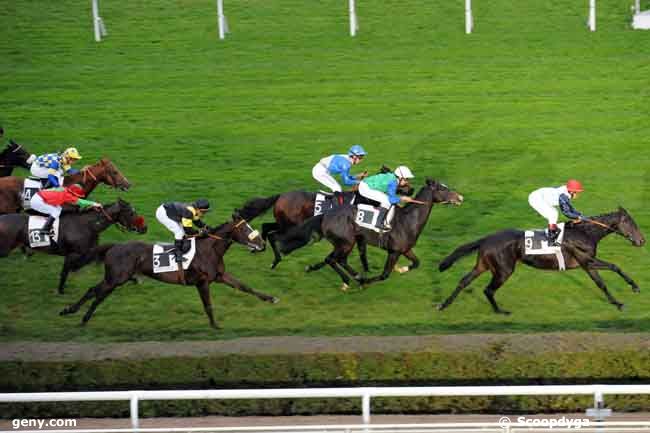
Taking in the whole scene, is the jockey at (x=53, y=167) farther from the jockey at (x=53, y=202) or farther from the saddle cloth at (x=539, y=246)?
the saddle cloth at (x=539, y=246)

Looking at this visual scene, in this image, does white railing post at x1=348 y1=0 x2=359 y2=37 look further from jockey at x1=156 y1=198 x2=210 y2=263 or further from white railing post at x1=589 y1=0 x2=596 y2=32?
jockey at x1=156 y1=198 x2=210 y2=263

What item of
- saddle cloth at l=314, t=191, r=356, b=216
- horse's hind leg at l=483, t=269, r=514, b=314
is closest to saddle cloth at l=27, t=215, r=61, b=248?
saddle cloth at l=314, t=191, r=356, b=216

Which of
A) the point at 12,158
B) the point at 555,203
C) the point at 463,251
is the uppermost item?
the point at 12,158

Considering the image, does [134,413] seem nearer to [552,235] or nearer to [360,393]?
[360,393]

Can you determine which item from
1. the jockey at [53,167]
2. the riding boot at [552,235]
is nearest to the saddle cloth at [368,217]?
the riding boot at [552,235]

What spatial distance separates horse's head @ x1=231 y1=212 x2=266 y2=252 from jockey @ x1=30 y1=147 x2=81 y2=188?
2.58 metres

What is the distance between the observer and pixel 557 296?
38.5 feet

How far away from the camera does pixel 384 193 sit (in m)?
11.6

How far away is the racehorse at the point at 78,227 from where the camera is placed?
11602 millimetres

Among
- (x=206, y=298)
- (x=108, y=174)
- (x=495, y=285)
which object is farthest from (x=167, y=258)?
(x=495, y=285)

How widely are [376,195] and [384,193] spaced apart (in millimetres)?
90

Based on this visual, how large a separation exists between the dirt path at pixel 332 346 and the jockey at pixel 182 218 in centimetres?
118

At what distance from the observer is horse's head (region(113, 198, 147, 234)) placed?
11.6 m

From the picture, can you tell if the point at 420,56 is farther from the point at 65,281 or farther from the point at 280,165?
the point at 65,281
